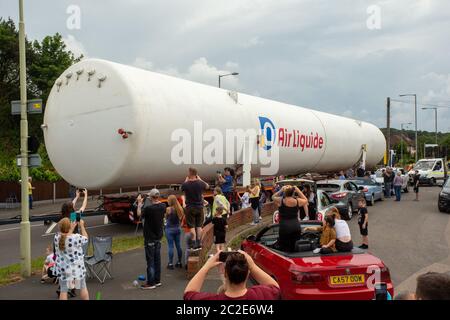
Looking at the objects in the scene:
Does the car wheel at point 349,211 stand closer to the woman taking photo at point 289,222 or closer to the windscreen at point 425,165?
the woman taking photo at point 289,222

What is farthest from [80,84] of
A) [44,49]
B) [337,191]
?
[44,49]

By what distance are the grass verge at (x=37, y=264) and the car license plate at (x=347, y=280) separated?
5.79 meters

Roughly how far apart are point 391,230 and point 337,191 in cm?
254

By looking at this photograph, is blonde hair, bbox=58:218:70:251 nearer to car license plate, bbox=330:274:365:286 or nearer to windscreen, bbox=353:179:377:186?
car license plate, bbox=330:274:365:286

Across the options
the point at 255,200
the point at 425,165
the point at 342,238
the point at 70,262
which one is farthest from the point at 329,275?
the point at 425,165

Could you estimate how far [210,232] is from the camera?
33.9 feet

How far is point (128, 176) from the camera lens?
1141 cm

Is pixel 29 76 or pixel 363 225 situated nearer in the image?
pixel 363 225

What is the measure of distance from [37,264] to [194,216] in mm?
3441

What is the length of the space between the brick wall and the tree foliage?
17057 millimetres

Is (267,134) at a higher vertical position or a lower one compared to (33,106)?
lower

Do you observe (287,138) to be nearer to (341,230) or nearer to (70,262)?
(341,230)
